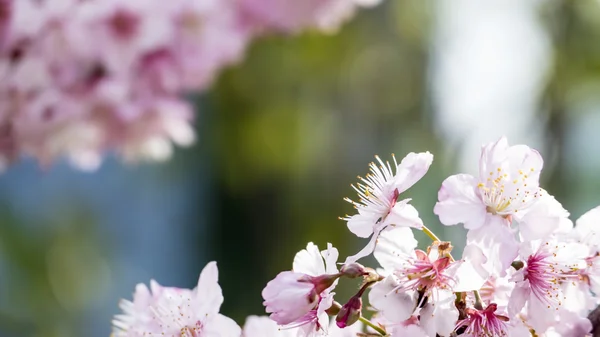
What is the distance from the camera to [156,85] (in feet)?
3.98

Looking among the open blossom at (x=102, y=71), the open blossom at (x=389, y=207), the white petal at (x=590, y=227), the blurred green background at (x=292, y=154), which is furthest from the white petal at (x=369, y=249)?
the blurred green background at (x=292, y=154)

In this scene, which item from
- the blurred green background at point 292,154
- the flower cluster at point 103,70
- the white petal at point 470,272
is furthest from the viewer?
the blurred green background at point 292,154

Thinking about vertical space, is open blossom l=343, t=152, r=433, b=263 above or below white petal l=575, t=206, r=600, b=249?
above

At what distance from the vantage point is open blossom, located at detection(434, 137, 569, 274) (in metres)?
0.48

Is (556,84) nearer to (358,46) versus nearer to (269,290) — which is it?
(358,46)

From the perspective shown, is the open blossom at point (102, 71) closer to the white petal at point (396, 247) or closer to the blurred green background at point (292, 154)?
the white petal at point (396, 247)

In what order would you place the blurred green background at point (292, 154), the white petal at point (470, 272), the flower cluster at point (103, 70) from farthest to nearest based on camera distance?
the blurred green background at point (292, 154) < the flower cluster at point (103, 70) < the white petal at point (470, 272)

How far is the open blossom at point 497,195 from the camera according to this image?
48cm

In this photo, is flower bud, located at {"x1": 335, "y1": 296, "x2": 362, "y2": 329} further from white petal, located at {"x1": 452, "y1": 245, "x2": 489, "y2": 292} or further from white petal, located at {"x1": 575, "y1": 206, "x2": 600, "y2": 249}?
white petal, located at {"x1": 575, "y1": 206, "x2": 600, "y2": 249}

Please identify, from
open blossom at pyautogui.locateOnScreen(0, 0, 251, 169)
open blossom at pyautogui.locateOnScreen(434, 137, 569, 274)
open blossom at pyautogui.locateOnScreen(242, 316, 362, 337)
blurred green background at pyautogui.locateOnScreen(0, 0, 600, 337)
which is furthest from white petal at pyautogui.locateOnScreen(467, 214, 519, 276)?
blurred green background at pyautogui.locateOnScreen(0, 0, 600, 337)

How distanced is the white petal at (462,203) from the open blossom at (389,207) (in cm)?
2

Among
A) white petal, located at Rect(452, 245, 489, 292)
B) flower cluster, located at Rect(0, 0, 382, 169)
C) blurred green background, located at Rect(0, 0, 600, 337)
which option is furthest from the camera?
blurred green background, located at Rect(0, 0, 600, 337)

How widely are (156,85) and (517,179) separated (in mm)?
819

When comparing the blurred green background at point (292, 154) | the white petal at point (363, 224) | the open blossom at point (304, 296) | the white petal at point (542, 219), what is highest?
the blurred green background at point (292, 154)
